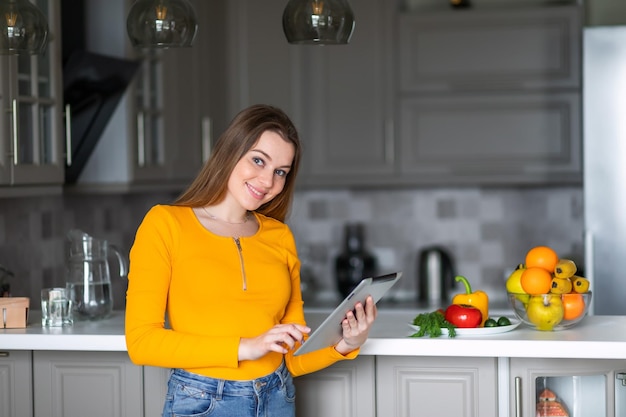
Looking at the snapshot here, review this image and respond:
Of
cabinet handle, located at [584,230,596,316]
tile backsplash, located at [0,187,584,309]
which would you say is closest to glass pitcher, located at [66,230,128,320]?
tile backsplash, located at [0,187,584,309]

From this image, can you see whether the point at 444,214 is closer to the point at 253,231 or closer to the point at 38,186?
the point at 38,186

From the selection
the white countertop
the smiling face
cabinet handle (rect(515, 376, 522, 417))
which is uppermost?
the smiling face

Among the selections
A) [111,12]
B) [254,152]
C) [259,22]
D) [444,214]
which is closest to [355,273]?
[444,214]

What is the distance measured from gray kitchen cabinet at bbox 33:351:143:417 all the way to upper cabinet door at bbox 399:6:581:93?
2.14m

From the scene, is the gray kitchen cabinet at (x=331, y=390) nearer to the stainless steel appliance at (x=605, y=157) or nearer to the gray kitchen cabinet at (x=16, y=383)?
the gray kitchen cabinet at (x=16, y=383)

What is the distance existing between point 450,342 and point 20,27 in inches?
46.6

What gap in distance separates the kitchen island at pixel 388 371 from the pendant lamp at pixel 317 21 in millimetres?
699

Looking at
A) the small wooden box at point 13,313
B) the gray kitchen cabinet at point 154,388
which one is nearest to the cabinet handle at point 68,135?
the small wooden box at point 13,313

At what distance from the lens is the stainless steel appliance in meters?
3.39

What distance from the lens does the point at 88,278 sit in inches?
98.7

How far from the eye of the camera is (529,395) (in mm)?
2164

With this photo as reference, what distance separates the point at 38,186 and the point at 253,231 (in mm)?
955

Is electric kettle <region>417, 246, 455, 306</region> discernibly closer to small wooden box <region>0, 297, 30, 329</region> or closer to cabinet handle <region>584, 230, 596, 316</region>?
cabinet handle <region>584, 230, 596, 316</region>

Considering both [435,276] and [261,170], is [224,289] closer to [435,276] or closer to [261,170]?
[261,170]
